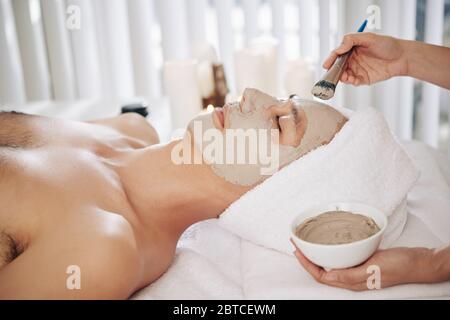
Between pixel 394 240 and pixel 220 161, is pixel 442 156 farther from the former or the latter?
pixel 220 161

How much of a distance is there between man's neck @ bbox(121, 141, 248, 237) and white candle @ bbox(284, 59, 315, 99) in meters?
0.87

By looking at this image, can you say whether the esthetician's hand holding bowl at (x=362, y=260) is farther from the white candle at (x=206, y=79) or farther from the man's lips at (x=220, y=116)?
the white candle at (x=206, y=79)

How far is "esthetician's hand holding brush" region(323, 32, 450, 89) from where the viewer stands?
1.39 meters

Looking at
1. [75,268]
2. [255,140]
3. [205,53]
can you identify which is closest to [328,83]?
[255,140]

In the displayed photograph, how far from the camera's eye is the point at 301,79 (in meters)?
2.10

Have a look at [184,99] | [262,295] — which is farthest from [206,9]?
[262,295]

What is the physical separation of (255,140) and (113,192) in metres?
0.32

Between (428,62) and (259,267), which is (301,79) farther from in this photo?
(259,267)

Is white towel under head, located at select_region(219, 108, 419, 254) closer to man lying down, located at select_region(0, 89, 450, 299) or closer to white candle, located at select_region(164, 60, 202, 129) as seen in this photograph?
man lying down, located at select_region(0, 89, 450, 299)

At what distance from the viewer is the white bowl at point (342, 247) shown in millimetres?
987

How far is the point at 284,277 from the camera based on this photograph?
1.18 meters

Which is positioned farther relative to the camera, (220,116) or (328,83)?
(220,116)

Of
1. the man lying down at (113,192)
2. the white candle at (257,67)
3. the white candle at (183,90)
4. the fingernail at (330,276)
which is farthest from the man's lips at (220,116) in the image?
the white candle at (257,67)
